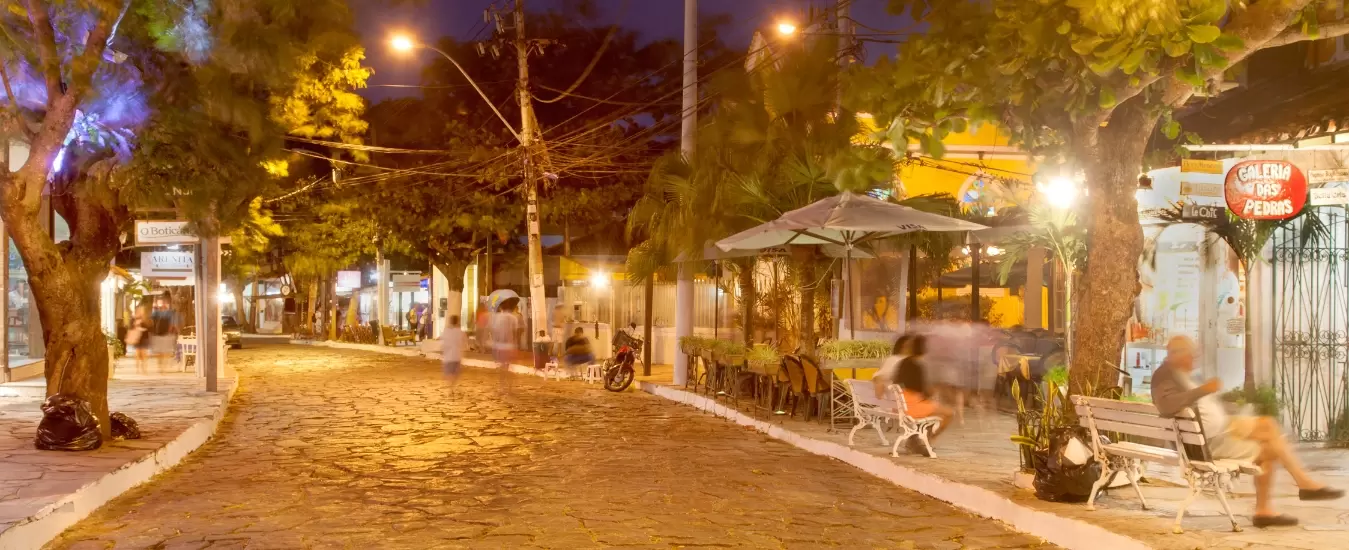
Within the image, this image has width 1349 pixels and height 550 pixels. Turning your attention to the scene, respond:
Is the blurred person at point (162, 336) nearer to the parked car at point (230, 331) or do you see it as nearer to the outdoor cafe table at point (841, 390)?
the parked car at point (230, 331)

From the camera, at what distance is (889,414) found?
1179 centimetres

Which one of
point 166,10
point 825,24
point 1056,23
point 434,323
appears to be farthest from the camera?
point 434,323

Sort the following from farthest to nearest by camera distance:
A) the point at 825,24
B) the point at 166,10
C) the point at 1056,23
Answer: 1. the point at 825,24
2. the point at 166,10
3. the point at 1056,23

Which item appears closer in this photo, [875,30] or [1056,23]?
[1056,23]

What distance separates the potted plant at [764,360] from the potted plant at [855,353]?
2.38ft

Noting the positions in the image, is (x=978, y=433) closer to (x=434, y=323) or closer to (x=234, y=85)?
(x=234, y=85)

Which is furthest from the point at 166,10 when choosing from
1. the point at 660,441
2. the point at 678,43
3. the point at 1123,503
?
the point at 678,43

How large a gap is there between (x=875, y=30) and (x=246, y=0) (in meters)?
12.0

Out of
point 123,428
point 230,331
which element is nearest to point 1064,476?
point 123,428

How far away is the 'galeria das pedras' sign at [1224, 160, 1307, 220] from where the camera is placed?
401 inches

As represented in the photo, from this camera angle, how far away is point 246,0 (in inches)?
470

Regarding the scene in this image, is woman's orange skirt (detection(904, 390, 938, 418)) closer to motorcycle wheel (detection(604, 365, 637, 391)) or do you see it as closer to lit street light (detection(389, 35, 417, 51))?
motorcycle wheel (detection(604, 365, 637, 391))

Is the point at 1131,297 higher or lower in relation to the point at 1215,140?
lower

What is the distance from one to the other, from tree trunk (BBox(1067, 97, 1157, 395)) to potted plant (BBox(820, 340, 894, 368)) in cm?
529
